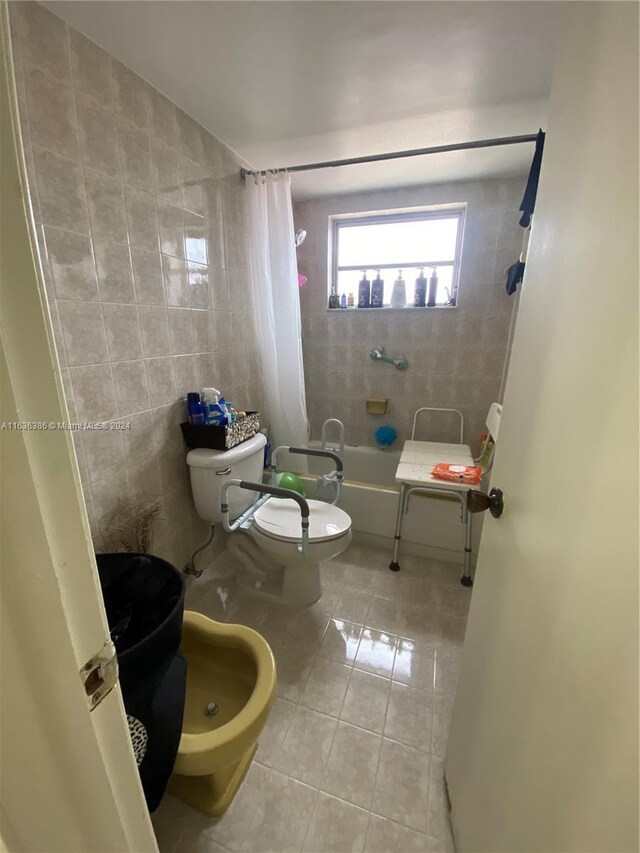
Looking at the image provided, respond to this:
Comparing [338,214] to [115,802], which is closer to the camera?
[115,802]

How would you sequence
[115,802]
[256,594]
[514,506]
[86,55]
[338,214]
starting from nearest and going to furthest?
[115,802]
[514,506]
[86,55]
[256,594]
[338,214]

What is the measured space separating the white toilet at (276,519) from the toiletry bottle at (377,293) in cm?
141

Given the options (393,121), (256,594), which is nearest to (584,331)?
(393,121)

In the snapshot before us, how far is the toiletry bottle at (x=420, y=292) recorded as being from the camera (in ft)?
7.68

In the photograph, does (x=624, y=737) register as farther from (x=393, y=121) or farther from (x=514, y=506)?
(x=393, y=121)

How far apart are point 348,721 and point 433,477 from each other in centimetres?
109

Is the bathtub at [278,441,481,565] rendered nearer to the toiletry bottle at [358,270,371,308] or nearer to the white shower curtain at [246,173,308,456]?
the white shower curtain at [246,173,308,456]

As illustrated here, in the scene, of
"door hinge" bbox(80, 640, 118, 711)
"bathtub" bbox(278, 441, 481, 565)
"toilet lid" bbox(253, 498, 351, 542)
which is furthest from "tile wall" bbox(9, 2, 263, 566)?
"door hinge" bbox(80, 640, 118, 711)

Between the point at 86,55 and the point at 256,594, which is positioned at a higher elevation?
the point at 86,55

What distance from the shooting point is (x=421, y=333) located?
240cm

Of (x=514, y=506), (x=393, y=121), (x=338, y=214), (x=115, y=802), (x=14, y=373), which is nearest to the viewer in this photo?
(x=14, y=373)

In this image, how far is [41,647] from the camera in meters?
0.31

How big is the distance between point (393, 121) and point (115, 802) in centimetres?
214

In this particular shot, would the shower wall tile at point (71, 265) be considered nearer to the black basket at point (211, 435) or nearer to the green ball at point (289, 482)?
the black basket at point (211, 435)
